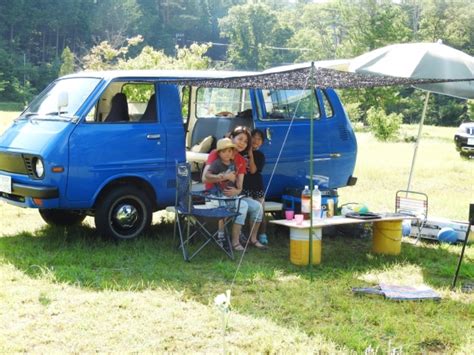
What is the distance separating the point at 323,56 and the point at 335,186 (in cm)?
6450

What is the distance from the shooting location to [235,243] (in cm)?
689

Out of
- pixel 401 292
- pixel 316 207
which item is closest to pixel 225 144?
pixel 316 207

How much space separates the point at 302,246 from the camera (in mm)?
6332

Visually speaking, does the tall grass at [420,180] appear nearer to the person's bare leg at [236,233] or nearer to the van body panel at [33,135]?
the person's bare leg at [236,233]

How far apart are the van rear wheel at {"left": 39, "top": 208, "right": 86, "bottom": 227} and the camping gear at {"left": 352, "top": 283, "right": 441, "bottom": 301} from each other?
3607 mm

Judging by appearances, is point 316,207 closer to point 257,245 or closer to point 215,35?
point 257,245

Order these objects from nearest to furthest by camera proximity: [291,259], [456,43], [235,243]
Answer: [291,259] → [235,243] → [456,43]

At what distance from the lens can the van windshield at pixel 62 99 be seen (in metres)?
6.60

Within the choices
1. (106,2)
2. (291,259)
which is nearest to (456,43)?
(106,2)

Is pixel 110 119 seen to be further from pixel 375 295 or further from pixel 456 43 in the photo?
pixel 456 43

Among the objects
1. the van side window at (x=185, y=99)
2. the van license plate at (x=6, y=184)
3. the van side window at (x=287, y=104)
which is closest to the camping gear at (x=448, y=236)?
the van side window at (x=287, y=104)

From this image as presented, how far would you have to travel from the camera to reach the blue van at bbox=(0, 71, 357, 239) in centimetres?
632

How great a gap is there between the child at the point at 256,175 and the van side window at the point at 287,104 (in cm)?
57

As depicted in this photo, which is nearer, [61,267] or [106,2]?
[61,267]
